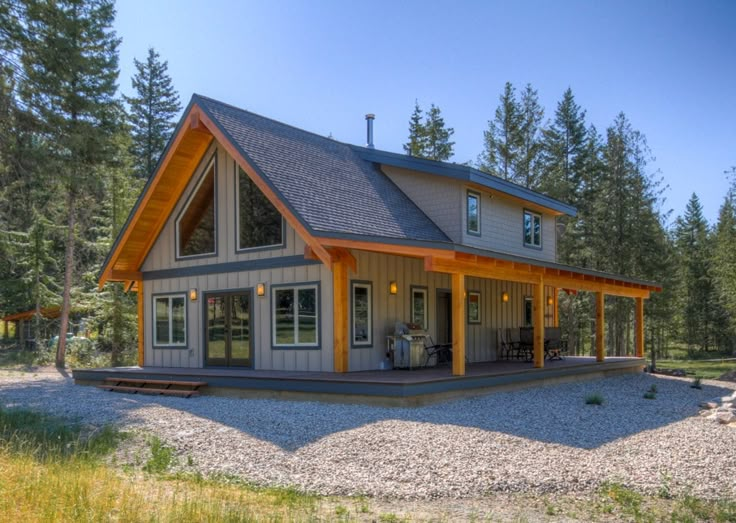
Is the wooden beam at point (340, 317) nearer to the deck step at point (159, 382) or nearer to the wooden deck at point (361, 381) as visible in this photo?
the wooden deck at point (361, 381)

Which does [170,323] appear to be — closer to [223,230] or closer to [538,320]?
[223,230]

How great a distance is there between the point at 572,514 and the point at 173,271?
11.7 m

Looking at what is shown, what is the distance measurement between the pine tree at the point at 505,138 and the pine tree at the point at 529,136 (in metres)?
0.13

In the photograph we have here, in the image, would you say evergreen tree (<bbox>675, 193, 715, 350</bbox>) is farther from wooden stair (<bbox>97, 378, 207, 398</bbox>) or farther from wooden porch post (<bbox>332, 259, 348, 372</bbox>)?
wooden stair (<bbox>97, 378, 207, 398</bbox>)

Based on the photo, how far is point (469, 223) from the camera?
15430mm

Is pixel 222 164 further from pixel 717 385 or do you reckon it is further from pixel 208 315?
pixel 717 385

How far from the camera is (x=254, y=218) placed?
13.6 metres

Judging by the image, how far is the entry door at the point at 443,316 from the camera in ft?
49.2

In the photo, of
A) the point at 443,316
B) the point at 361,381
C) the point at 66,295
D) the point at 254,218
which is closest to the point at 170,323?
the point at 254,218

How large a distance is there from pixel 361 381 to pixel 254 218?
4.86 m

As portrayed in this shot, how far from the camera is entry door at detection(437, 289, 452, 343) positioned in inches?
591

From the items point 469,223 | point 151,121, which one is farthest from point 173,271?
point 151,121

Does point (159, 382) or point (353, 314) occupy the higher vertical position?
point (353, 314)

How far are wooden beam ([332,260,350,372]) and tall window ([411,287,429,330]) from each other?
8.43 feet
